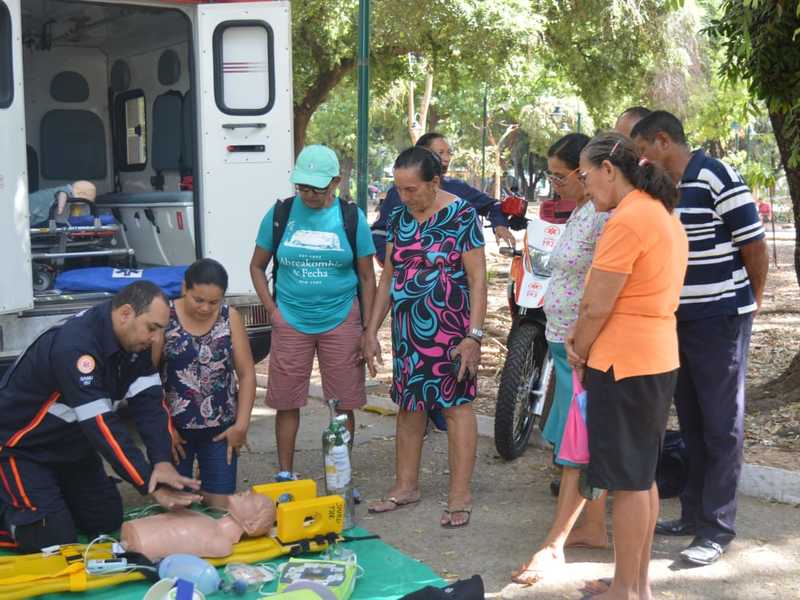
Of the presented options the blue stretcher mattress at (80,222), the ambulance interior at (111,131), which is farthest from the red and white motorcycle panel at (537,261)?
the blue stretcher mattress at (80,222)

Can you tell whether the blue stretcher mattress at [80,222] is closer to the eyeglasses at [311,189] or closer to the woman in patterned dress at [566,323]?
the eyeglasses at [311,189]

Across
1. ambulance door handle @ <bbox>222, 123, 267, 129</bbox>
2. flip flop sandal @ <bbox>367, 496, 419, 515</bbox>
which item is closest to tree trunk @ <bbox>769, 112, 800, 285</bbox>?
flip flop sandal @ <bbox>367, 496, 419, 515</bbox>

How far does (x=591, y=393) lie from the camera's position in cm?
358

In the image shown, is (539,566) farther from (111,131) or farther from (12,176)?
(111,131)

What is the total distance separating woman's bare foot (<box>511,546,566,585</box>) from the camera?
156 inches

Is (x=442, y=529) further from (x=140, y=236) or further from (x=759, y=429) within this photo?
(x=140, y=236)

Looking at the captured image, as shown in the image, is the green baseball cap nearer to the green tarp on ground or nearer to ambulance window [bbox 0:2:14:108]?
ambulance window [bbox 0:2:14:108]

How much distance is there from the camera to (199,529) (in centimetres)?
416

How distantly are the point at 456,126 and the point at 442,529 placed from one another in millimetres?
39802

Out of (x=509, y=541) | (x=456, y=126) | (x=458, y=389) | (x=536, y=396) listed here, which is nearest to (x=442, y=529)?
(x=509, y=541)

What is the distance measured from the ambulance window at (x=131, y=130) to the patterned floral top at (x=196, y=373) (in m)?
4.04

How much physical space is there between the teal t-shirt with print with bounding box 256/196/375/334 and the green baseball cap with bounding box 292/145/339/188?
20 centimetres

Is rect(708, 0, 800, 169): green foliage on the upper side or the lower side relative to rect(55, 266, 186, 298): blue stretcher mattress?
upper

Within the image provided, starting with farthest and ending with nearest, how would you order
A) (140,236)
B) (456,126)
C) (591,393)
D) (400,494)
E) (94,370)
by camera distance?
(456,126) < (140,236) < (400,494) < (94,370) < (591,393)
